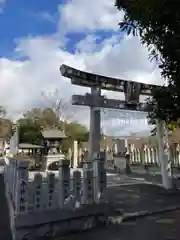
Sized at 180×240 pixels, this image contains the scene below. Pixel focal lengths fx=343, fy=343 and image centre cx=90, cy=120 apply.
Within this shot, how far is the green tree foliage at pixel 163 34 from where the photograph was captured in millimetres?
3621

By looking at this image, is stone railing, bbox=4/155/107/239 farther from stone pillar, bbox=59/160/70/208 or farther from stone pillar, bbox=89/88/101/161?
stone pillar, bbox=89/88/101/161

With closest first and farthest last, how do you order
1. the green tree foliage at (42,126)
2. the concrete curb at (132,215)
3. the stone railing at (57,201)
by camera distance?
the stone railing at (57,201)
the concrete curb at (132,215)
the green tree foliage at (42,126)

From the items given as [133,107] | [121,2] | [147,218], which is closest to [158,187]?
[133,107]

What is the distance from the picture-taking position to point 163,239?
6273mm

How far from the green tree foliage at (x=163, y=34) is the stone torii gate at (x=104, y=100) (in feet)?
21.8

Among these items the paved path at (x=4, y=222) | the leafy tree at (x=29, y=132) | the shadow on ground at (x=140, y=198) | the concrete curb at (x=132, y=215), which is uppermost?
the leafy tree at (x=29, y=132)

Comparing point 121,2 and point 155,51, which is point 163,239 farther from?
point 121,2

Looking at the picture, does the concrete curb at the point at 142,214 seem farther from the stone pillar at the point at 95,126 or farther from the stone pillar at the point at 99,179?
the stone pillar at the point at 95,126

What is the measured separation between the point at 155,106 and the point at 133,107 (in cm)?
884

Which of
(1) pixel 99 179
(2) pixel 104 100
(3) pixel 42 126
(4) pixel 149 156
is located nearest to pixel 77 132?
(3) pixel 42 126

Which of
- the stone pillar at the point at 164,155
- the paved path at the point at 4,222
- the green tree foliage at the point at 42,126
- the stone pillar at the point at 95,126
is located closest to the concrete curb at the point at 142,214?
the paved path at the point at 4,222

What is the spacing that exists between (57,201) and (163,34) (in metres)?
4.46

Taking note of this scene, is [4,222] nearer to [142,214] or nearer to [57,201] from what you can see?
[57,201]

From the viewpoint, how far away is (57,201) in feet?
23.4
